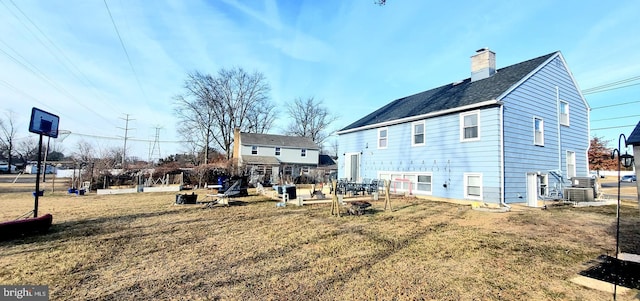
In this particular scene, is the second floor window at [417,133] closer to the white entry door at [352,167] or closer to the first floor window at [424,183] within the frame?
the first floor window at [424,183]

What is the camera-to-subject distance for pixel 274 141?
3978cm

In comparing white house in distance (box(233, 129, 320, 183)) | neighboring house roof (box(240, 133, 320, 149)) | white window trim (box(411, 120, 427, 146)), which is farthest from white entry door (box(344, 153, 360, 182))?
neighboring house roof (box(240, 133, 320, 149))

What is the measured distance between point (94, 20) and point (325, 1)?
1006cm

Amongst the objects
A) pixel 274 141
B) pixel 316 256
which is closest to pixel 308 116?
pixel 274 141

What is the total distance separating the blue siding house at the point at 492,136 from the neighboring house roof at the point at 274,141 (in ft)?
77.8

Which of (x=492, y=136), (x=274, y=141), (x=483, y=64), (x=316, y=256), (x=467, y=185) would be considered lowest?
(x=316, y=256)

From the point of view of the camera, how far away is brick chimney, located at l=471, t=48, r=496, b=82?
49.2ft

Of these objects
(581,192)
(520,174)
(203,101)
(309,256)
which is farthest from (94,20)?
(203,101)

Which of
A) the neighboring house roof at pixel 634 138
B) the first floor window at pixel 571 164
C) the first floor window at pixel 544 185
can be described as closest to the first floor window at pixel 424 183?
the first floor window at pixel 544 185

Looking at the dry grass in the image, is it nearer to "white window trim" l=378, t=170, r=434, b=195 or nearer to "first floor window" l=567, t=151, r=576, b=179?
"white window trim" l=378, t=170, r=434, b=195

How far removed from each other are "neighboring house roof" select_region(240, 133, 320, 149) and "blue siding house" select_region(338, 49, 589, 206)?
23.7 meters

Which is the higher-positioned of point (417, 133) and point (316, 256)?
point (417, 133)

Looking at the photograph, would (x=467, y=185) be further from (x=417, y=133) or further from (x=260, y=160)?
(x=260, y=160)

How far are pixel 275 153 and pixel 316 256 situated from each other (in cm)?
3454
